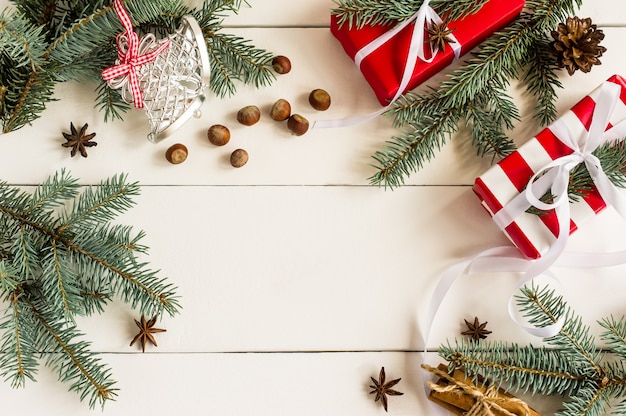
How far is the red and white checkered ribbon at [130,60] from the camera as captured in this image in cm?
92

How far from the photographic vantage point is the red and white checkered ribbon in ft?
3.02

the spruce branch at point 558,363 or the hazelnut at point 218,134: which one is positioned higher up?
the hazelnut at point 218,134

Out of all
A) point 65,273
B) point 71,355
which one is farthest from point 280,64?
point 71,355

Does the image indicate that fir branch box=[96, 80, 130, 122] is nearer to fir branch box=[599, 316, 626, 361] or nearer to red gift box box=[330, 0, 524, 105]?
red gift box box=[330, 0, 524, 105]

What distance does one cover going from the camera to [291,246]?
1.12 metres

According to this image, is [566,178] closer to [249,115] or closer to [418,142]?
[418,142]

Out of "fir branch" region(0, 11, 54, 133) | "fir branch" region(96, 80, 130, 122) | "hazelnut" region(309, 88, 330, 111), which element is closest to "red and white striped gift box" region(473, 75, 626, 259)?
"hazelnut" region(309, 88, 330, 111)

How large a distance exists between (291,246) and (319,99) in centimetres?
27

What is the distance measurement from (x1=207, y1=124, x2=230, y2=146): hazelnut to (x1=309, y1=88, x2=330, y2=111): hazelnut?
0.17 m

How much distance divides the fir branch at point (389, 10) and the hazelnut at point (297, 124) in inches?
7.1

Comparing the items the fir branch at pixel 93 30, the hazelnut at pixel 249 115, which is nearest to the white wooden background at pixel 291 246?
the hazelnut at pixel 249 115

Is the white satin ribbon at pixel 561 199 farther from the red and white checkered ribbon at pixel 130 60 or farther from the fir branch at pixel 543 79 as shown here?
the red and white checkered ribbon at pixel 130 60

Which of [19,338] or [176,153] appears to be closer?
[19,338]

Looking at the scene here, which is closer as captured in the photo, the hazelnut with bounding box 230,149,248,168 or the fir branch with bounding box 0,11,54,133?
the fir branch with bounding box 0,11,54,133
